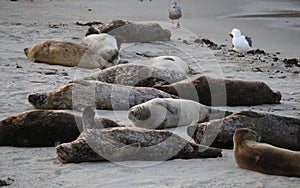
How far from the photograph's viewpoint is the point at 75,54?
9.73m

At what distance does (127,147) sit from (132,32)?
749 centimetres

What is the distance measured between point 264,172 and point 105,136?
4.25ft

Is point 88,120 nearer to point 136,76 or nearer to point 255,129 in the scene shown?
point 255,129

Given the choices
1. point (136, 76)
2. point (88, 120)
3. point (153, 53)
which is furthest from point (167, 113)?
point (153, 53)

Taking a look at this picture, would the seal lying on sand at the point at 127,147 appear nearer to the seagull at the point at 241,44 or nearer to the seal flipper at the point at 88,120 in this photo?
the seal flipper at the point at 88,120

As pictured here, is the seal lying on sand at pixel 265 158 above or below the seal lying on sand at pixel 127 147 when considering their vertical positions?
above

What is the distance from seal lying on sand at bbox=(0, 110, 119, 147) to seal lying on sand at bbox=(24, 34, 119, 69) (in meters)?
3.79

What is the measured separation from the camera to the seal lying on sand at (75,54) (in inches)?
376

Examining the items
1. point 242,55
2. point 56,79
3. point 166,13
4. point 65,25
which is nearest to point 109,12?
point 166,13

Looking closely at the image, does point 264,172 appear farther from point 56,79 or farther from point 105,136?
point 56,79

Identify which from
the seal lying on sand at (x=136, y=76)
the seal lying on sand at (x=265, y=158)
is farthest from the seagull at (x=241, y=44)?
the seal lying on sand at (x=265, y=158)

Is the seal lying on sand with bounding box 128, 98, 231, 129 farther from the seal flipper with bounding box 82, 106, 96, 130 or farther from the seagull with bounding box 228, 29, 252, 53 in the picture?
the seagull with bounding box 228, 29, 252, 53

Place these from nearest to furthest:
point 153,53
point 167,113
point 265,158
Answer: point 265,158
point 167,113
point 153,53

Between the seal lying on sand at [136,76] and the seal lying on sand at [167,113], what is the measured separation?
4.11ft
